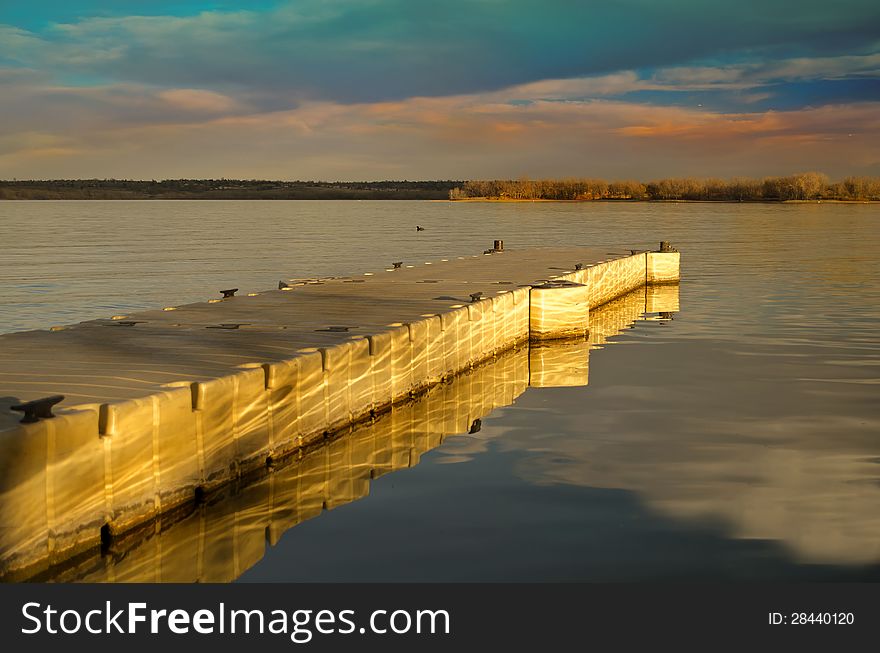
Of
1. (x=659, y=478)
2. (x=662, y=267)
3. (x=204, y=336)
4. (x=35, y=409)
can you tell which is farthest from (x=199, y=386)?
(x=662, y=267)

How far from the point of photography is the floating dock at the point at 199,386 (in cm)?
740

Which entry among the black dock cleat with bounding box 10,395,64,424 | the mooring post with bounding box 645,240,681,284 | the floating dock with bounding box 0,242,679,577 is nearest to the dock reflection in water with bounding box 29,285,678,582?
the floating dock with bounding box 0,242,679,577

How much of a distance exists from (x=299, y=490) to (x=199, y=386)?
6.01 ft

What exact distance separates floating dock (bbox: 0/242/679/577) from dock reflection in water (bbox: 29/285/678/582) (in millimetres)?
148

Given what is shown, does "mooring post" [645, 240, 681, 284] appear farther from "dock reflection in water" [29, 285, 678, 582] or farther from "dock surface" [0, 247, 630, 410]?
"dock reflection in water" [29, 285, 678, 582]

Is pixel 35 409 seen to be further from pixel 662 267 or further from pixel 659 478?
pixel 662 267

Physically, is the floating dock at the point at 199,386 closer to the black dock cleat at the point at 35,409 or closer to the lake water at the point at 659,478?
the black dock cleat at the point at 35,409

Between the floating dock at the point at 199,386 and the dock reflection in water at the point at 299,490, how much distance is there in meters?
0.15

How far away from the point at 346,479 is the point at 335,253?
4522cm

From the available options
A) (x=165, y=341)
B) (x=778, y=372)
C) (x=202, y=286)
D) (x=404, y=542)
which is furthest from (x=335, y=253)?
(x=404, y=542)

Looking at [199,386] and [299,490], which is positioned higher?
[199,386]

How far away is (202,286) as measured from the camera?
119 feet

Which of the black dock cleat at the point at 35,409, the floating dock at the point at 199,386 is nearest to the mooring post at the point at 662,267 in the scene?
the floating dock at the point at 199,386

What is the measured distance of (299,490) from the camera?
34.0ft
